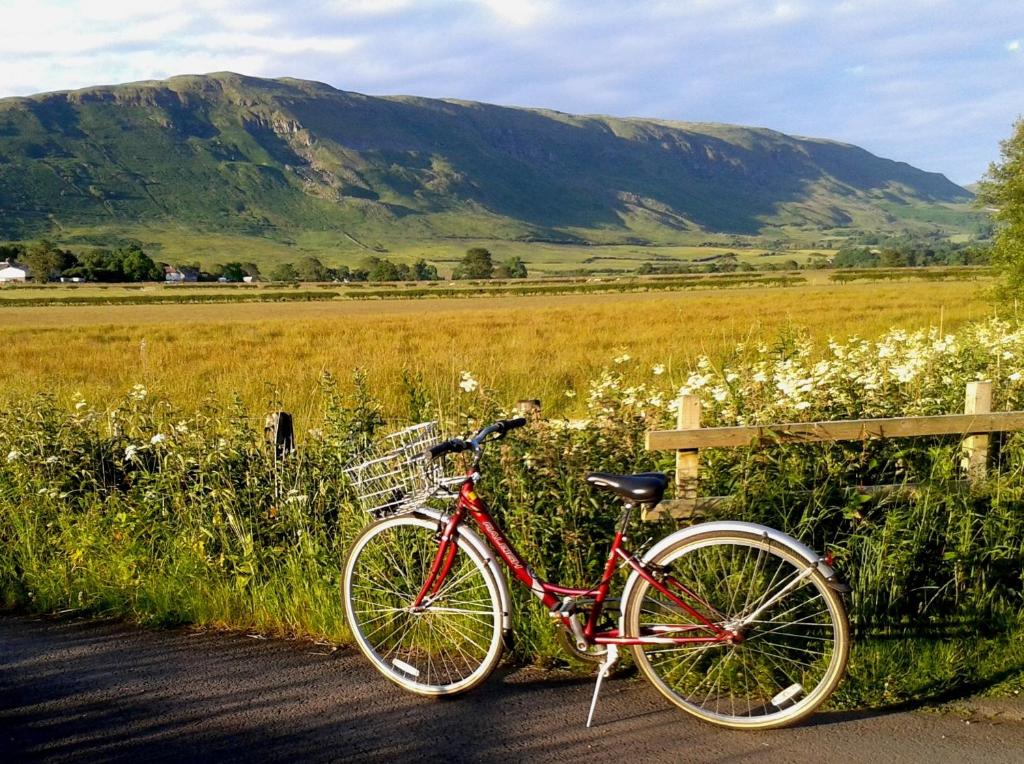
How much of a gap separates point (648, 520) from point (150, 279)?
158m

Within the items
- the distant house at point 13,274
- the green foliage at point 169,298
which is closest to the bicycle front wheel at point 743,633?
the green foliage at point 169,298

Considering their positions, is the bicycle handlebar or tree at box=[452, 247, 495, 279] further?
tree at box=[452, 247, 495, 279]

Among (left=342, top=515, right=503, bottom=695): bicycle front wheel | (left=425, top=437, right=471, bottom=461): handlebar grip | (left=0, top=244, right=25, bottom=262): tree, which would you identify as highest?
(left=0, top=244, right=25, bottom=262): tree

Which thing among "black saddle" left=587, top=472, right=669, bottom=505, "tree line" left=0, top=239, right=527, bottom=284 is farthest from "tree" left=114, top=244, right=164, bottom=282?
"black saddle" left=587, top=472, right=669, bottom=505

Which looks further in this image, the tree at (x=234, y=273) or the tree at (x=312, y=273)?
the tree at (x=312, y=273)

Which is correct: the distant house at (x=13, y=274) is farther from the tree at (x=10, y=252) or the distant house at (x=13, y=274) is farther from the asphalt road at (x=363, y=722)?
the asphalt road at (x=363, y=722)

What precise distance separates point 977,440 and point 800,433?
4.25 ft

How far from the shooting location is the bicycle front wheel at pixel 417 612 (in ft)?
15.9

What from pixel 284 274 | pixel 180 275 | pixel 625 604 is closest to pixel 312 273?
pixel 284 274

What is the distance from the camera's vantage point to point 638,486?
438cm

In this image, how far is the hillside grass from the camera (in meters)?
18.0

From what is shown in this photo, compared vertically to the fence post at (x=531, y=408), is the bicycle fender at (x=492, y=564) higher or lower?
lower

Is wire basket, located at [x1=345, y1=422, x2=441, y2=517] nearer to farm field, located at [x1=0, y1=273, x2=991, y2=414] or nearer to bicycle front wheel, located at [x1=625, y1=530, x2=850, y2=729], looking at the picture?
bicycle front wheel, located at [x1=625, y1=530, x2=850, y2=729]

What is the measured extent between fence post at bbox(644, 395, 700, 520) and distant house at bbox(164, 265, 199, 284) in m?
157
